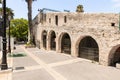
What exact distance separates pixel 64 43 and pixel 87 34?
20.7 ft

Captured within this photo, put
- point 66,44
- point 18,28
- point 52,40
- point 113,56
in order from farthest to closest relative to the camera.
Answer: point 18,28 → point 52,40 → point 66,44 → point 113,56

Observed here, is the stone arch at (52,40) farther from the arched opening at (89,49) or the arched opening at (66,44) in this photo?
the arched opening at (89,49)

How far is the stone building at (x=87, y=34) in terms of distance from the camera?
561 inches

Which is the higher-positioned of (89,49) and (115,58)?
(89,49)

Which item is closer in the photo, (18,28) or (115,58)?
(115,58)

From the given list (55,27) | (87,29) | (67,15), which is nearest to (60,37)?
(55,27)

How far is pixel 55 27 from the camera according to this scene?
23.7 m

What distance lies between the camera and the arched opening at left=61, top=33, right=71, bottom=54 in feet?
70.5

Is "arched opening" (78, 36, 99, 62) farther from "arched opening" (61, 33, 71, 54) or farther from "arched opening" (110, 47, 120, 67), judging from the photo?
"arched opening" (61, 33, 71, 54)

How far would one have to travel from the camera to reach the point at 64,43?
22.5m

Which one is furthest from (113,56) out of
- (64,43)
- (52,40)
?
(52,40)

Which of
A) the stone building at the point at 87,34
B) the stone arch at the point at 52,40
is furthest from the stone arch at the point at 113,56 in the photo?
the stone arch at the point at 52,40

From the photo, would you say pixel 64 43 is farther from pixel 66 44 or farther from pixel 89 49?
pixel 89 49

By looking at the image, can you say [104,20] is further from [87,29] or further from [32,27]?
[32,27]
